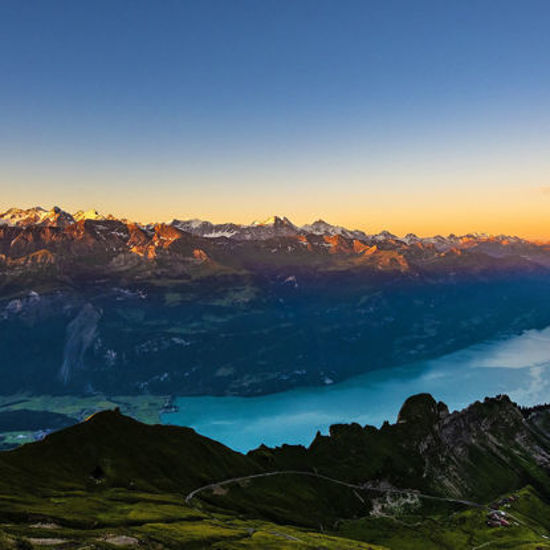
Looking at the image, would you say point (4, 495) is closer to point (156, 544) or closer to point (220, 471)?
point (156, 544)

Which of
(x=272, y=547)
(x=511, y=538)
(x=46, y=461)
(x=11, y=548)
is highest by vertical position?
(x=11, y=548)

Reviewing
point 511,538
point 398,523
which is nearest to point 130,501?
point 398,523

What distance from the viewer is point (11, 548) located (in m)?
72.0

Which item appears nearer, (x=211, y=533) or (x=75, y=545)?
(x=75, y=545)

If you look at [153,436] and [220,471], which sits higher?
[153,436]

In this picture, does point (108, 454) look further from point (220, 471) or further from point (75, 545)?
point (75, 545)

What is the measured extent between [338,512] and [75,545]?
143394 mm

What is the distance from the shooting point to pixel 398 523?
191000 mm

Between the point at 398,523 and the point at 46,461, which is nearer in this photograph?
the point at 46,461

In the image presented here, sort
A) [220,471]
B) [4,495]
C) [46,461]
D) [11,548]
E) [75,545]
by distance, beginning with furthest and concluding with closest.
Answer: [220,471] < [46,461] < [4,495] < [75,545] < [11,548]

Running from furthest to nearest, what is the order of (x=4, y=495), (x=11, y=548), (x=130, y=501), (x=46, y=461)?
1. (x=46, y=461)
2. (x=130, y=501)
3. (x=4, y=495)
4. (x=11, y=548)

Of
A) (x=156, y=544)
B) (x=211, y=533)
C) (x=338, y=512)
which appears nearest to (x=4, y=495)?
(x=156, y=544)

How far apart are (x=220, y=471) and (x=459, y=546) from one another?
327 feet

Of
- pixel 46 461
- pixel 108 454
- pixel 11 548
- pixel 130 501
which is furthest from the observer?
pixel 108 454
